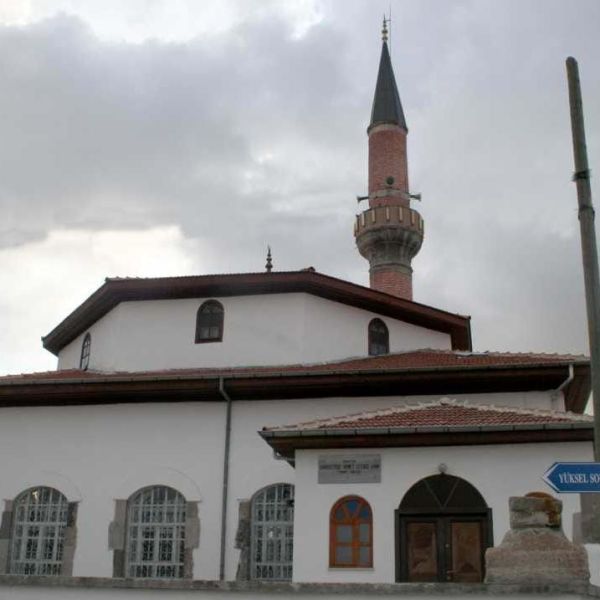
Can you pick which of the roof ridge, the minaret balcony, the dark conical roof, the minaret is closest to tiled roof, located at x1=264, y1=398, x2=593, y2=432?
the roof ridge

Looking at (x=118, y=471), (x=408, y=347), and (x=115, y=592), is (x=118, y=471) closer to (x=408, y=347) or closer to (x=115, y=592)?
(x=408, y=347)

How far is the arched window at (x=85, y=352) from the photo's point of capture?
19.3 meters

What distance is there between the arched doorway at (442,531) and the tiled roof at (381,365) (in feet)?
9.98

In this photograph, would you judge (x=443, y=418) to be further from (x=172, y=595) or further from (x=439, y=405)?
(x=172, y=595)

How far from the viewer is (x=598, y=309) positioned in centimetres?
872

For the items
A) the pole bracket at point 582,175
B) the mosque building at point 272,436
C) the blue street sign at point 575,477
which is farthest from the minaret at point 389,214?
the blue street sign at point 575,477

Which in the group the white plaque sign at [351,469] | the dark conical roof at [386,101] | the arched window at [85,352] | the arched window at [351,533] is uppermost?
the dark conical roof at [386,101]

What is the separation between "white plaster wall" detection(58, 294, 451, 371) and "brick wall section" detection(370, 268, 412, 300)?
1294cm

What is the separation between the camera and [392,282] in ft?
104

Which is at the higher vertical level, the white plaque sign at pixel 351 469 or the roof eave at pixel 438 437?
the roof eave at pixel 438 437

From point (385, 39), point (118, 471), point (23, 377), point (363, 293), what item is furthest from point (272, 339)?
point (385, 39)

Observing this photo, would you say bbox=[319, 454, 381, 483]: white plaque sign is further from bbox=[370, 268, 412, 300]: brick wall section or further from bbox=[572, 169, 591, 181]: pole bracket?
bbox=[370, 268, 412, 300]: brick wall section

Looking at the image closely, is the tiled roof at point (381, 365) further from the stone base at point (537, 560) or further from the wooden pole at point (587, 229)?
the stone base at point (537, 560)

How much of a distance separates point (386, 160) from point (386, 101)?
2.92 m
